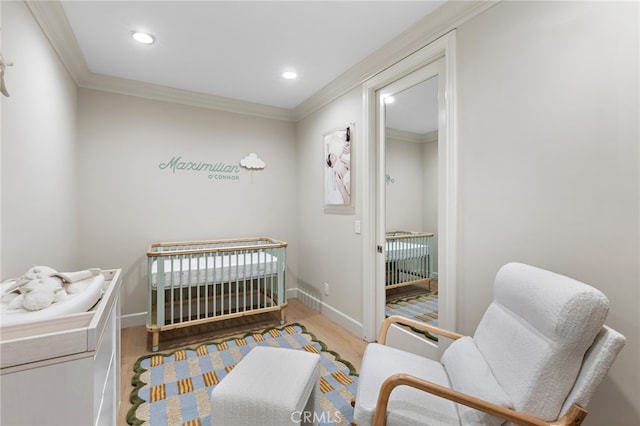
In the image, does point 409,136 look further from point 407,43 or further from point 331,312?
point 331,312

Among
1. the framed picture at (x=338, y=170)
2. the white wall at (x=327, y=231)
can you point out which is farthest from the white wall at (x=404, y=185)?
the framed picture at (x=338, y=170)

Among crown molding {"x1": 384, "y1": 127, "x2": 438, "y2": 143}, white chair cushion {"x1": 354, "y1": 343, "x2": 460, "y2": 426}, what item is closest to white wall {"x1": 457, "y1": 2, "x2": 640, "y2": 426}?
crown molding {"x1": 384, "y1": 127, "x2": 438, "y2": 143}

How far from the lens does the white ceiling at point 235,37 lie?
185 centimetres

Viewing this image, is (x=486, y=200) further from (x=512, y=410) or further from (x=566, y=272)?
(x=512, y=410)

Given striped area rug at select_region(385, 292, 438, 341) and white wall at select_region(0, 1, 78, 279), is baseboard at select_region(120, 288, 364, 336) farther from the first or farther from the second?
white wall at select_region(0, 1, 78, 279)

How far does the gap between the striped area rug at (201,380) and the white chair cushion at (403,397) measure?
1.67 feet

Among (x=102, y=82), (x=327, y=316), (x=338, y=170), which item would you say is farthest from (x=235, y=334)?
(x=102, y=82)

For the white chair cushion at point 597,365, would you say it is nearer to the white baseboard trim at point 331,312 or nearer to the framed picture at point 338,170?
the white baseboard trim at point 331,312

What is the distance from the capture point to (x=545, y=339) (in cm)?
Answer: 106

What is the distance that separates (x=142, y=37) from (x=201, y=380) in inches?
99.2

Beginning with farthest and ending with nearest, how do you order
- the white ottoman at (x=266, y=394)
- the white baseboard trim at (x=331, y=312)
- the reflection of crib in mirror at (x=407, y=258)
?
the white baseboard trim at (x=331, y=312) < the reflection of crib in mirror at (x=407, y=258) < the white ottoman at (x=266, y=394)

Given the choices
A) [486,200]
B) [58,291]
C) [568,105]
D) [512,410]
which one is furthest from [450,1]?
[58,291]

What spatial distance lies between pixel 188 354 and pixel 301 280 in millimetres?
1659

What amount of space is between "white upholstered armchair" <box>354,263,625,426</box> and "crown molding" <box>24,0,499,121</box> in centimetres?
157
